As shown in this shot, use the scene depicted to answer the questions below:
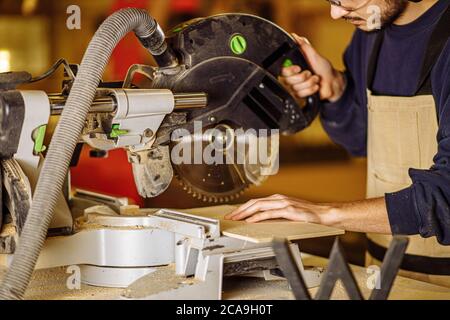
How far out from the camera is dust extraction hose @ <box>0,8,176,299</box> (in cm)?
144

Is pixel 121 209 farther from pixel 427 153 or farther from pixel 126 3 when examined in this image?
pixel 126 3

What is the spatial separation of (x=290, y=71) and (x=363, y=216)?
1.51ft

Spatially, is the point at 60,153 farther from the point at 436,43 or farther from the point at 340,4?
the point at 436,43

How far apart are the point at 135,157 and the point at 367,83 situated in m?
0.93

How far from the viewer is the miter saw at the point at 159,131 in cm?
160

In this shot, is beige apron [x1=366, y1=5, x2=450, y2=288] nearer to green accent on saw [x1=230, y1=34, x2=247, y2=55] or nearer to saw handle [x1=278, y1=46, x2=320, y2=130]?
saw handle [x1=278, y1=46, x2=320, y2=130]

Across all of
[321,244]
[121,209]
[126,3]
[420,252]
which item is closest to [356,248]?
[321,244]

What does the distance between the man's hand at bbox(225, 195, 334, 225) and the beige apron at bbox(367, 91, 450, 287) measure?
21.3 inches

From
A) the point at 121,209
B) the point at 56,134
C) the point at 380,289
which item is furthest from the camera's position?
the point at 121,209

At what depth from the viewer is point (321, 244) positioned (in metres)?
4.19

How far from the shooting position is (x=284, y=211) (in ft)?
5.85

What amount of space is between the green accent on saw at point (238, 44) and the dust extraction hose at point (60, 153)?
289 mm

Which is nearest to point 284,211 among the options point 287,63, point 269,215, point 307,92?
point 269,215

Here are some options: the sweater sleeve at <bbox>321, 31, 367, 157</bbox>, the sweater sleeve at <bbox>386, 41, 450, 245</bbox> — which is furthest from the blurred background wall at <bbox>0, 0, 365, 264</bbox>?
the sweater sleeve at <bbox>386, 41, 450, 245</bbox>
